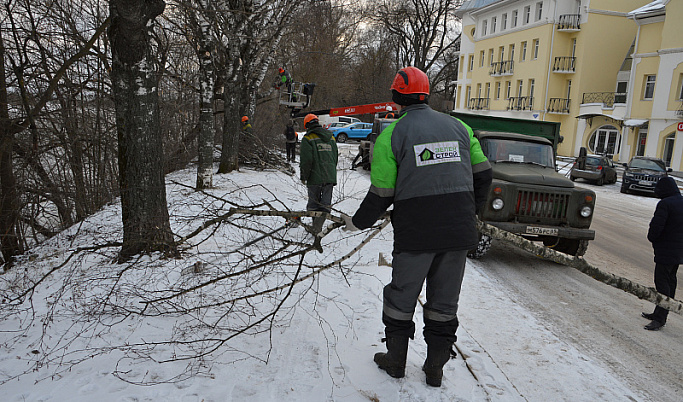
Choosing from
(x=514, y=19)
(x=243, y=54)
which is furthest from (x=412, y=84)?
(x=514, y=19)

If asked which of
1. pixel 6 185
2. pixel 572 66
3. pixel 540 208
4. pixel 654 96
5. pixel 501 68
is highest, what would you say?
pixel 501 68

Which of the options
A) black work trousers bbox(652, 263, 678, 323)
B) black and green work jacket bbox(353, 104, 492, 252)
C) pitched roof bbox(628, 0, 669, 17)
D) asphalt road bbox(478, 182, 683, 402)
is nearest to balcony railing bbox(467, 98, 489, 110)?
pitched roof bbox(628, 0, 669, 17)

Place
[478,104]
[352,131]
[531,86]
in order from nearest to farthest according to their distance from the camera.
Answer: [352,131] → [531,86] → [478,104]

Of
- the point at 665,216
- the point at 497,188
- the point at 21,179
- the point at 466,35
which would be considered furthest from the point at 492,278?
A: the point at 466,35

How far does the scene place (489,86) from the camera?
4672 cm

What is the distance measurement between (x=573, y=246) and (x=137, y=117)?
22.2 feet

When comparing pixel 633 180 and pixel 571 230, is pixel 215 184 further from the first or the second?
pixel 633 180

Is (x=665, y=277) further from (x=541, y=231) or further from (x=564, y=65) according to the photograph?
(x=564, y=65)

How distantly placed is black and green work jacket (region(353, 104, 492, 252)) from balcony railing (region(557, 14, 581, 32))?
127 feet

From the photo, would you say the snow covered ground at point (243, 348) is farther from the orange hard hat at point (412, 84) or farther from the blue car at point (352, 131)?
the blue car at point (352, 131)

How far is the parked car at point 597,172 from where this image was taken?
21.0 m

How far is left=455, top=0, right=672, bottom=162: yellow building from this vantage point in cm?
3422

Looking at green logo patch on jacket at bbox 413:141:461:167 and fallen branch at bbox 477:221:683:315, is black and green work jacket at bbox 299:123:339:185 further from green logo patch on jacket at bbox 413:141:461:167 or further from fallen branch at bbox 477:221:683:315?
green logo patch on jacket at bbox 413:141:461:167

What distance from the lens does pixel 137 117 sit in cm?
555
